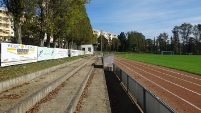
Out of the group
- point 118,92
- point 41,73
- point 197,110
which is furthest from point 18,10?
point 197,110

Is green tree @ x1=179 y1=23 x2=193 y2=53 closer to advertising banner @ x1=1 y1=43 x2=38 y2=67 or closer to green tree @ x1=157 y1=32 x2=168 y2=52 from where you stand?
green tree @ x1=157 y1=32 x2=168 y2=52

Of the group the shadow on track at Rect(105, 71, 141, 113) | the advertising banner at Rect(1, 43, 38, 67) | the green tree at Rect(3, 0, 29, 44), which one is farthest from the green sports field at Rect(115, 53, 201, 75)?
the green tree at Rect(3, 0, 29, 44)

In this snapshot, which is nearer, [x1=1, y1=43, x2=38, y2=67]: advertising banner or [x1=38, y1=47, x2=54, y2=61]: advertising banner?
[x1=1, y1=43, x2=38, y2=67]: advertising banner

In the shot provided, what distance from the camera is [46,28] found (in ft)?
93.1

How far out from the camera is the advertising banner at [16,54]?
46.8ft

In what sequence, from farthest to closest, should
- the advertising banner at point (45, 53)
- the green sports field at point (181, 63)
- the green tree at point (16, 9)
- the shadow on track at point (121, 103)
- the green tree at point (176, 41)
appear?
the green tree at point (176, 41)
the green sports field at point (181, 63)
the advertising banner at point (45, 53)
the green tree at point (16, 9)
the shadow on track at point (121, 103)

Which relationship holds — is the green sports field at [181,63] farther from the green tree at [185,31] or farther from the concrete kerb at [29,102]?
the green tree at [185,31]

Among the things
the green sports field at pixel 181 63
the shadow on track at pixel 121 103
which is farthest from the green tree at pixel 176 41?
the shadow on track at pixel 121 103

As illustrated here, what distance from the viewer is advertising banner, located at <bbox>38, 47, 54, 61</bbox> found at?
23203mm

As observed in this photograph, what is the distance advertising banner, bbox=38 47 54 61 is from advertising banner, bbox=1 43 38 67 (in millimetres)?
2362

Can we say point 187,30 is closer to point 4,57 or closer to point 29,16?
point 29,16

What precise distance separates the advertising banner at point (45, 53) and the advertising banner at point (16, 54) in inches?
93.0

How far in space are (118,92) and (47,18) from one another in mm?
16411

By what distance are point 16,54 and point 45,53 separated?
961 cm
